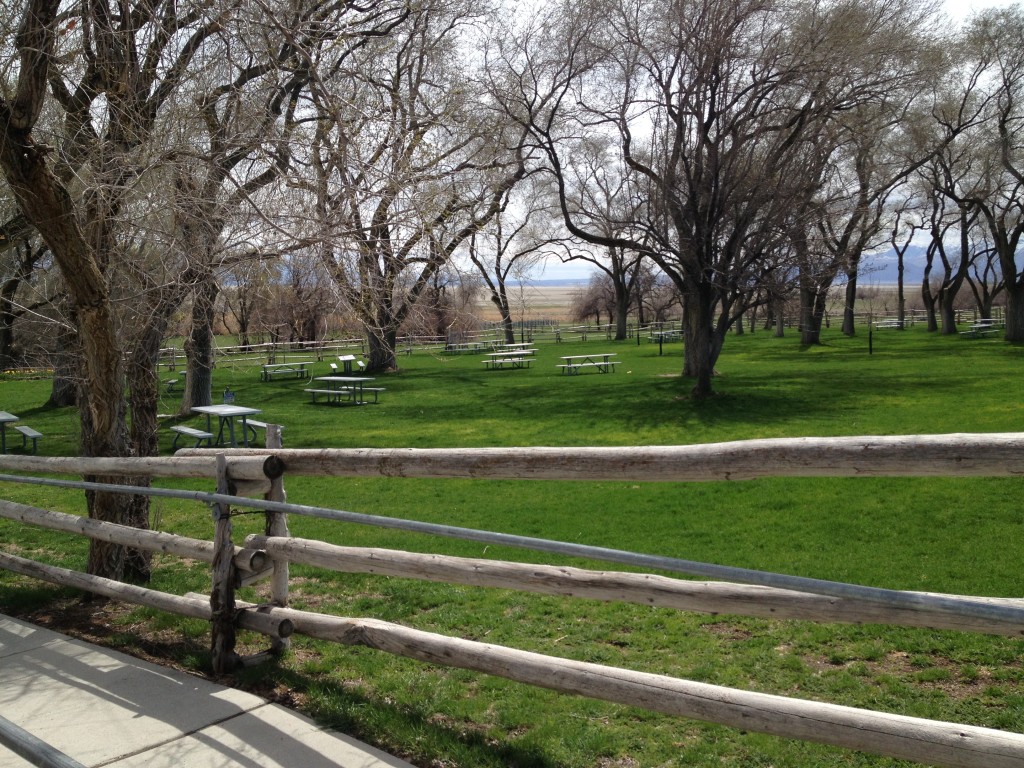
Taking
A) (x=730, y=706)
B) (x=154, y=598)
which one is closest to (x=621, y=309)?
(x=154, y=598)

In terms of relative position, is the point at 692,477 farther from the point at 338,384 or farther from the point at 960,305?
the point at 960,305

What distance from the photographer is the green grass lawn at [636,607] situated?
4082 mm

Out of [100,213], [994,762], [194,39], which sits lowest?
[994,762]

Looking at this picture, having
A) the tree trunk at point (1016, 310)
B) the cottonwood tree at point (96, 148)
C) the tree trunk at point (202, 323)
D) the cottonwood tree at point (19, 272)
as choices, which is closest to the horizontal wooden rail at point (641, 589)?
the cottonwood tree at point (96, 148)

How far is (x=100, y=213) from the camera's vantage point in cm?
622

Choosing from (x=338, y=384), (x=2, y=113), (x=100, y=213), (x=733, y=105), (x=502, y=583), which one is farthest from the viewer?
(x=338, y=384)

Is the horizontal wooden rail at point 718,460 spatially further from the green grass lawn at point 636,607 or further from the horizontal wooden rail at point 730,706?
the green grass lawn at point 636,607

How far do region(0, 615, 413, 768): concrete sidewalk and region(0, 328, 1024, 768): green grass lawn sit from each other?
0.22 m

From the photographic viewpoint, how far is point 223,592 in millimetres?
4859

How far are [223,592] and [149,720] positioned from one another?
34.9 inches

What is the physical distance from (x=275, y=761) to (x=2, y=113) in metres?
4.63

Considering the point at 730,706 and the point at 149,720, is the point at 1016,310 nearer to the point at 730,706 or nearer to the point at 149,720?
the point at 730,706

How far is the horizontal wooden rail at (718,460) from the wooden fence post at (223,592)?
45cm

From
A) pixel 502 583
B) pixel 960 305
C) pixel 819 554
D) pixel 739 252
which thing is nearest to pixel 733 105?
pixel 739 252
